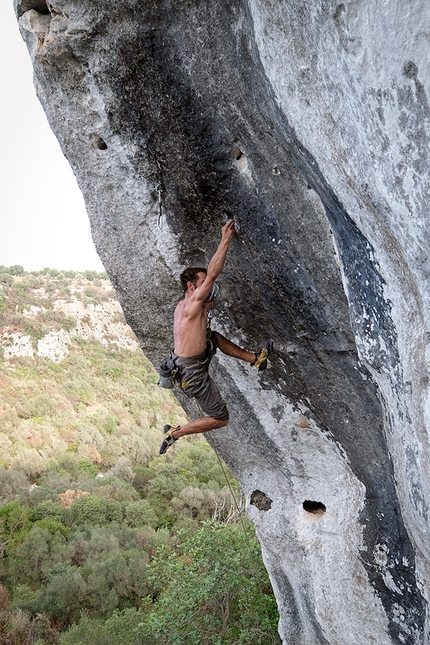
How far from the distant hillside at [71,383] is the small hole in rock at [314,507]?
18227 millimetres

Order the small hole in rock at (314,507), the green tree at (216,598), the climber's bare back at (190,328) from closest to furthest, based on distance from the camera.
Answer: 1. the climber's bare back at (190,328)
2. the small hole in rock at (314,507)
3. the green tree at (216,598)

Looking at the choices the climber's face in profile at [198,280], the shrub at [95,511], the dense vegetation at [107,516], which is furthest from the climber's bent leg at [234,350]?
the shrub at [95,511]

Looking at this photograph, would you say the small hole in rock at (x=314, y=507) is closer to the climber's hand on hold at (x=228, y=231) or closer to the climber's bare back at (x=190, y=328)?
the climber's bare back at (x=190, y=328)

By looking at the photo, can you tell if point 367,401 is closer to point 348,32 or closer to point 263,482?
point 263,482

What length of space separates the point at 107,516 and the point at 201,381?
16.8 metres

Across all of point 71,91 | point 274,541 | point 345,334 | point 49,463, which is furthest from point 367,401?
point 49,463

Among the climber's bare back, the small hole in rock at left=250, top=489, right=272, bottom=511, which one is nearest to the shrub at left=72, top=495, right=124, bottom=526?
the small hole in rock at left=250, top=489, right=272, bottom=511

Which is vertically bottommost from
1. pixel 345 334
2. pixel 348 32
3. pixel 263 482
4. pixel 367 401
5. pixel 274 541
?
pixel 274 541

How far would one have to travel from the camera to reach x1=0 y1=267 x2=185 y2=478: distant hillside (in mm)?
23828

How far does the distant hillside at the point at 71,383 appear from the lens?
2383 cm

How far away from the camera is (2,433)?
22953 mm

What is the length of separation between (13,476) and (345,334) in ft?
63.0

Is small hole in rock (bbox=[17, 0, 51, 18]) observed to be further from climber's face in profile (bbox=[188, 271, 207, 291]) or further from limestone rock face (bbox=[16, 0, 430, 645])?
climber's face in profile (bbox=[188, 271, 207, 291])

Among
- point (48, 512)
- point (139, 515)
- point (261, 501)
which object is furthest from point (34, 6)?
point (139, 515)
